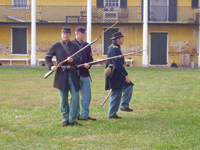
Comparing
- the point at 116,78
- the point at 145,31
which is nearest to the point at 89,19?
the point at 145,31

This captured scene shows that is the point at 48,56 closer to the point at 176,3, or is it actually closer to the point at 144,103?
the point at 144,103

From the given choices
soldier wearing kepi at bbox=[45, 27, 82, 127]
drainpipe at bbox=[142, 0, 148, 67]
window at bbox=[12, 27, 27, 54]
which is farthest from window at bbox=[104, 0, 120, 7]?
soldier wearing kepi at bbox=[45, 27, 82, 127]

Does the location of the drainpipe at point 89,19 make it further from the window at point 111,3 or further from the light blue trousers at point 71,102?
the light blue trousers at point 71,102

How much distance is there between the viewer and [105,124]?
6.86 meters

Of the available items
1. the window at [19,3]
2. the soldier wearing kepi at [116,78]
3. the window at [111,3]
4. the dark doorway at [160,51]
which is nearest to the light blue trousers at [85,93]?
the soldier wearing kepi at [116,78]

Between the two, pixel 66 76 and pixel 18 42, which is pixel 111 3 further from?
pixel 66 76

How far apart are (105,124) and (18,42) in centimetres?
2198

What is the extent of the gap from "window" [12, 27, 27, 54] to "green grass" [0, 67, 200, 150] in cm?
1589

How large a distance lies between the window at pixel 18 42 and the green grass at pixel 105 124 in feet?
52.1

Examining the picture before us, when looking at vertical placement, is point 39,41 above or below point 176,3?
below

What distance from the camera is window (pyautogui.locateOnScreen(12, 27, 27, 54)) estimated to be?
27.6 metres

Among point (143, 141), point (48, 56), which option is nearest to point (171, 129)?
point (143, 141)

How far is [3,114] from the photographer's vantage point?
8.05 m

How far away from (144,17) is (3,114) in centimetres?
1897
